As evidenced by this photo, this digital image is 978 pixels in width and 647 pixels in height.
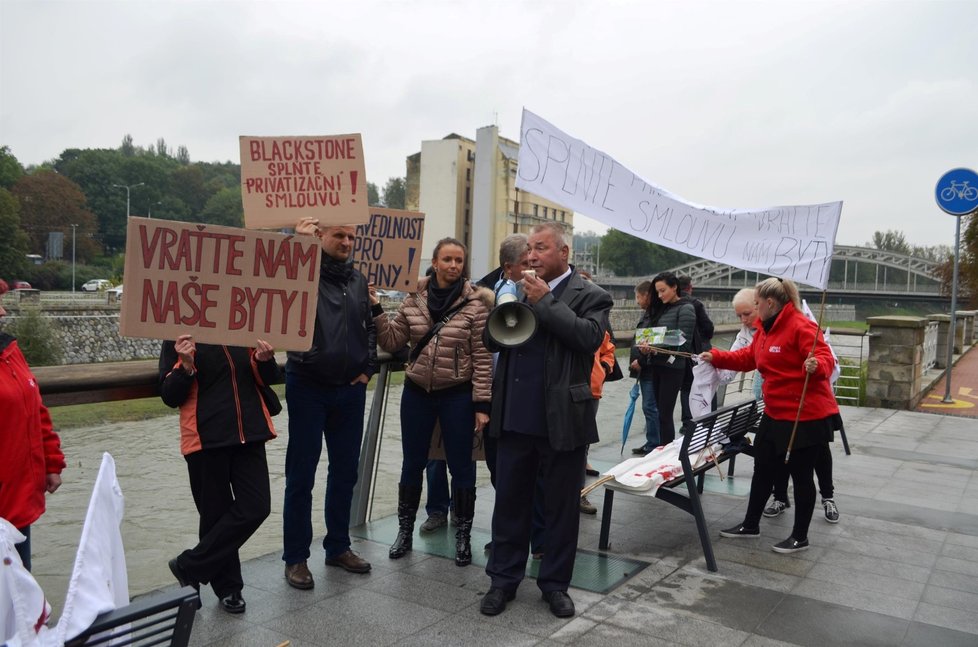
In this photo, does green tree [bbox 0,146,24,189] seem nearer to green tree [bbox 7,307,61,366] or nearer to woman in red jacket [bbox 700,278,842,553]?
green tree [bbox 7,307,61,366]

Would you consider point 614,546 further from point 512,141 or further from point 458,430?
point 512,141

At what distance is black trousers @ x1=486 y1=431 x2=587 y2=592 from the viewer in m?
4.32

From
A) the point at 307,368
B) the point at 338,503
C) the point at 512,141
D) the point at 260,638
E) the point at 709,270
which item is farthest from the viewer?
the point at 709,270

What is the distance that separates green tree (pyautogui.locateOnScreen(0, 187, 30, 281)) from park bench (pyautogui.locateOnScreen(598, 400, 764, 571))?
68.8m

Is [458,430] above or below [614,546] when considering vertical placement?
above

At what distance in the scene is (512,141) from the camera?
1975 inches

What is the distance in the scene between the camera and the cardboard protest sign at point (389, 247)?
5383 mm

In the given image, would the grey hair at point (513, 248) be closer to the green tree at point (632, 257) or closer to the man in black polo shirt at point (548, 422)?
the man in black polo shirt at point (548, 422)

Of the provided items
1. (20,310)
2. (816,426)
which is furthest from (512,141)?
(816,426)

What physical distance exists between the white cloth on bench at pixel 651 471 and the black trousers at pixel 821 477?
0.51 m

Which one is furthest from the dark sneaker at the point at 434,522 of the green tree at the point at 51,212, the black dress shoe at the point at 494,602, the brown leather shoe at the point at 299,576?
the green tree at the point at 51,212

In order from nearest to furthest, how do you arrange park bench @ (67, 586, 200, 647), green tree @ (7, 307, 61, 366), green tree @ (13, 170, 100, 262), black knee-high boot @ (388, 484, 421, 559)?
park bench @ (67, 586, 200, 647) → black knee-high boot @ (388, 484, 421, 559) → green tree @ (7, 307, 61, 366) → green tree @ (13, 170, 100, 262)

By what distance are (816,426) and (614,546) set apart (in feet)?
5.22

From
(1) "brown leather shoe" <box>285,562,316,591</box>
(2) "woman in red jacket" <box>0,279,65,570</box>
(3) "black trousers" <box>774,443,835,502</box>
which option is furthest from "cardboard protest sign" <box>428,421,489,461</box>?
(2) "woman in red jacket" <box>0,279,65,570</box>
